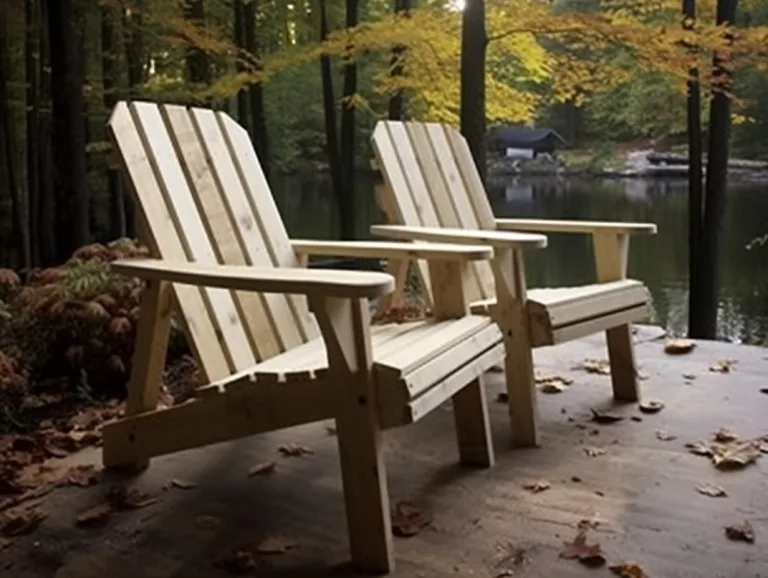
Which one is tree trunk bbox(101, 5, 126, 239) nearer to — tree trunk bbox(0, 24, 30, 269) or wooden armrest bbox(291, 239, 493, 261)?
tree trunk bbox(0, 24, 30, 269)

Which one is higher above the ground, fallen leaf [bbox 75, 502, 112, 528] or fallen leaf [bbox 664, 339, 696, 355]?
fallen leaf [bbox 664, 339, 696, 355]

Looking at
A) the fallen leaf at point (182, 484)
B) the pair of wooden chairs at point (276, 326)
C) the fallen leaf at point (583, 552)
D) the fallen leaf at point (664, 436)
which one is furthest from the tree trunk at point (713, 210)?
the fallen leaf at point (182, 484)

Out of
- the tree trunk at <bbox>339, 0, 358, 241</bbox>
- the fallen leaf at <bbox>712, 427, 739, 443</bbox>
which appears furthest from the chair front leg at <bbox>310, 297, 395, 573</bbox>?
the tree trunk at <bbox>339, 0, 358, 241</bbox>

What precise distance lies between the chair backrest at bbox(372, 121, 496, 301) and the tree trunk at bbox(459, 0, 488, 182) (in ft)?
5.59

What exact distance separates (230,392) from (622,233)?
1.60m

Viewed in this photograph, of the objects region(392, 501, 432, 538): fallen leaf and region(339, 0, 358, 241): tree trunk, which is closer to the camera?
region(392, 501, 432, 538): fallen leaf

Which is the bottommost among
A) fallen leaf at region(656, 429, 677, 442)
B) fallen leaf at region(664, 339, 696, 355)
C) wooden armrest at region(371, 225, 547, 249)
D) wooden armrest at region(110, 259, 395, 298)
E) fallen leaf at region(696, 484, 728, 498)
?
fallen leaf at region(696, 484, 728, 498)

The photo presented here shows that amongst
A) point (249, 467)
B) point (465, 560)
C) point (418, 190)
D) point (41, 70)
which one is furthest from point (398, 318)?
point (41, 70)

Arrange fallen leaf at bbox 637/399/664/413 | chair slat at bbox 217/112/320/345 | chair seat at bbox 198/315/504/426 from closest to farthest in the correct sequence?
chair seat at bbox 198/315/504/426 < chair slat at bbox 217/112/320/345 < fallen leaf at bbox 637/399/664/413

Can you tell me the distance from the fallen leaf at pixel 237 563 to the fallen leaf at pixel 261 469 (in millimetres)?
496

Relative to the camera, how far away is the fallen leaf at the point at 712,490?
2.09 metres

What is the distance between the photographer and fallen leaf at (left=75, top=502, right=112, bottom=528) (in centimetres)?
203

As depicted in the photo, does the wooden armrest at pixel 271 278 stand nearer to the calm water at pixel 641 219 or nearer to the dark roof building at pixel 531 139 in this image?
the calm water at pixel 641 219

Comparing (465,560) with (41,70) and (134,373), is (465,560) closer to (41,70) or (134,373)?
(134,373)
